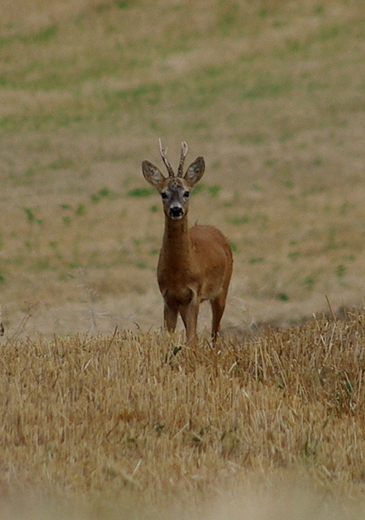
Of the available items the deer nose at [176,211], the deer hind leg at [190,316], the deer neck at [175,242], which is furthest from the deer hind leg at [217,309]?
the deer nose at [176,211]

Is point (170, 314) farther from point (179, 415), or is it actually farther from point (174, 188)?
point (179, 415)

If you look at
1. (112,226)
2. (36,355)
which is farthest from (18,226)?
(36,355)

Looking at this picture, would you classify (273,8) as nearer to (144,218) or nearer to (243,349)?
(144,218)

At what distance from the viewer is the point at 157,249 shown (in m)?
23.3

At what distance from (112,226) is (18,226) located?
1.97 m

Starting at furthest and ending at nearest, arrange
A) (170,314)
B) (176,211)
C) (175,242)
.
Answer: (170,314) → (175,242) → (176,211)

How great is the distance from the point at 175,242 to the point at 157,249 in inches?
489

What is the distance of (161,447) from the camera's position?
7.00 meters

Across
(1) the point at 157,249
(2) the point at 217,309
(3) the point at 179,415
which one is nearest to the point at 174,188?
(2) the point at 217,309

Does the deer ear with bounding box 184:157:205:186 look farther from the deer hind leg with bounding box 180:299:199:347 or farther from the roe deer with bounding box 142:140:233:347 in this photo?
the deer hind leg with bounding box 180:299:199:347

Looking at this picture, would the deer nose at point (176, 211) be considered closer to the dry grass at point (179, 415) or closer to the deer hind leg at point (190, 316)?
the deer hind leg at point (190, 316)

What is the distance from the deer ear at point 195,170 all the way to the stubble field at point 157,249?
1.50 meters

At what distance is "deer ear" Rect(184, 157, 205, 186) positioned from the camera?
11234 mm

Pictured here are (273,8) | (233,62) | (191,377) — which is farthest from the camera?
(273,8)
